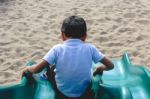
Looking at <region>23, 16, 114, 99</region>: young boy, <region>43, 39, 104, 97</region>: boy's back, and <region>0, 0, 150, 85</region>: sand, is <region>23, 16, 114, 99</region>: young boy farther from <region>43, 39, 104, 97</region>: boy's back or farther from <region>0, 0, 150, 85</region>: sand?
<region>0, 0, 150, 85</region>: sand

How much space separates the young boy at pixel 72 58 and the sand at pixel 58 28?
1576mm

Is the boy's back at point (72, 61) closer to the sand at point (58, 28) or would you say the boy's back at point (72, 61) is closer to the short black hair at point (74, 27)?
the short black hair at point (74, 27)

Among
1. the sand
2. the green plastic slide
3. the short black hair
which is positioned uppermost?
the short black hair

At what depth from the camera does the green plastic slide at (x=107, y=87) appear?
2.53 metres

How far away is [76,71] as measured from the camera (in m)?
2.28

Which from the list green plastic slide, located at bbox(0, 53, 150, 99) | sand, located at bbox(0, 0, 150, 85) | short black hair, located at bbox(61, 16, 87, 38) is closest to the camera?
short black hair, located at bbox(61, 16, 87, 38)

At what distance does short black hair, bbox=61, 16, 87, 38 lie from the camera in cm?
226

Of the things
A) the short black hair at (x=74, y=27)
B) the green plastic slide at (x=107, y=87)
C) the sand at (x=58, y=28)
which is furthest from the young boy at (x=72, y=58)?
the sand at (x=58, y=28)

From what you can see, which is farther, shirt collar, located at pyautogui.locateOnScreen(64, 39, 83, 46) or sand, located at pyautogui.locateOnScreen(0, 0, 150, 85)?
sand, located at pyautogui.locateOnScreen(0, 0, 150, 85)

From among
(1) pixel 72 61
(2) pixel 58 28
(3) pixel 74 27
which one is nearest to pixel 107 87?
(1) pixel 72 61

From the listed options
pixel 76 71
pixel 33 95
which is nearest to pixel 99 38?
pixel 33 95

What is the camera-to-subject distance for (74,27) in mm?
2266

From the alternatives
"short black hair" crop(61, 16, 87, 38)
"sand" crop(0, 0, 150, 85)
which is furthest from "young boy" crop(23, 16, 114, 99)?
"sand" crop(0, 0, 150, 85)

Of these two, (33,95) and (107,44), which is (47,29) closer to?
(107,44)
